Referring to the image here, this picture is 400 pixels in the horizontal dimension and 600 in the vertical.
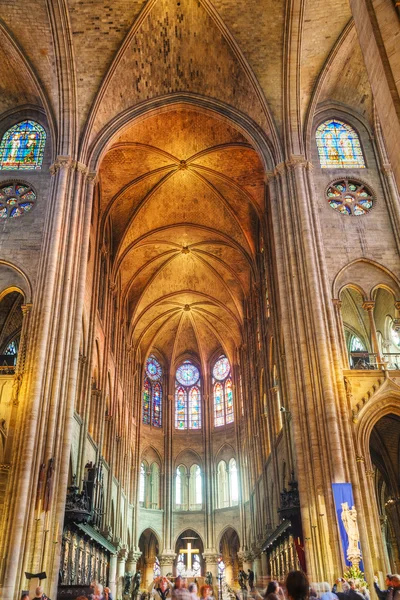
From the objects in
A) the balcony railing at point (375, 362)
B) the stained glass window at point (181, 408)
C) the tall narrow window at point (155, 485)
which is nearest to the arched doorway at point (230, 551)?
the tall narrow window at point (155, 485)

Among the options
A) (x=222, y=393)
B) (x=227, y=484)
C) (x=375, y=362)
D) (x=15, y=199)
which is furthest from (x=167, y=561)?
(x=15, y=199)

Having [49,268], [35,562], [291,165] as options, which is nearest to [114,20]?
[291,165]

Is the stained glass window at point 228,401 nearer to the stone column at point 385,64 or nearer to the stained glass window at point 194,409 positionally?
the stained glass window at point 194,409

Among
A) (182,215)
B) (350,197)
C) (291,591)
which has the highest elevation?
(182,215)

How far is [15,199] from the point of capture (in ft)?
74.1

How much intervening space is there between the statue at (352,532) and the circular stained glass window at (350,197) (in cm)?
1118

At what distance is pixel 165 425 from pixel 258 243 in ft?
62.7

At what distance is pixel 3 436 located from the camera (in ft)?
57.5

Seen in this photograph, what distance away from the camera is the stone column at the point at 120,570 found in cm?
3081

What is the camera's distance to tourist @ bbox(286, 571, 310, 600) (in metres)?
4.22

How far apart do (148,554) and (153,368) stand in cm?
1364

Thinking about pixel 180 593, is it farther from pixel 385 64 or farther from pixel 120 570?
pixel 120 570

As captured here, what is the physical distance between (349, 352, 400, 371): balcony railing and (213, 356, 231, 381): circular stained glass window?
18.4m

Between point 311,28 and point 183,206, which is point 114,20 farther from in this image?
point 183,206
